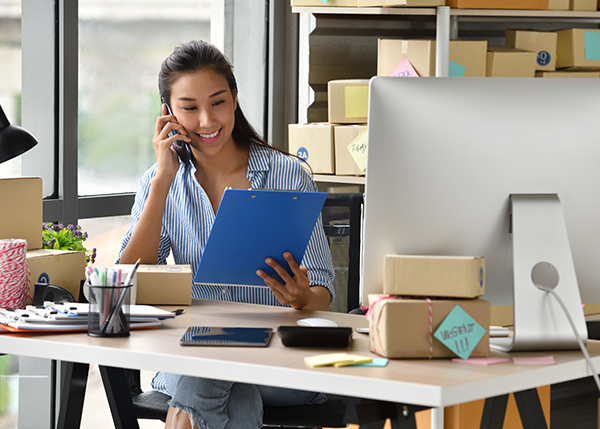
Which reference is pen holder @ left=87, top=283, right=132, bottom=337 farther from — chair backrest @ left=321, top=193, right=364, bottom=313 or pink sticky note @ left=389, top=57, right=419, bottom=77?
pink sticky note @ left=389, top=57, right=419, bottom=77

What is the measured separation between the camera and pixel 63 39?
7.45 feet

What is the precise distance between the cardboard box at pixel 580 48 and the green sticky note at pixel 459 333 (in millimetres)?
1877

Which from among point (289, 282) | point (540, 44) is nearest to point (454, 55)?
point (540, 44)

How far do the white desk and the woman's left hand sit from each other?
10.5 inches

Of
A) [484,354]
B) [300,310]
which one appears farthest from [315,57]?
[484,354]

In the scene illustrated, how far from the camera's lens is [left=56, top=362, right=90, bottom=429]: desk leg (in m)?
1.39

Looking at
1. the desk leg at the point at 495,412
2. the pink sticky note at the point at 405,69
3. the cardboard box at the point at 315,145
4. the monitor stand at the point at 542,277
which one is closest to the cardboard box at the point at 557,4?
the pink sticky note at the point at 405,69

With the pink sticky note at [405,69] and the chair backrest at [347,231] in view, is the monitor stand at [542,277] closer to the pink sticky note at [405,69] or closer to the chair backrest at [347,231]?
the chair backrest at [347,231]

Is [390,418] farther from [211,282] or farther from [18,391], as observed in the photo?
[18,391]

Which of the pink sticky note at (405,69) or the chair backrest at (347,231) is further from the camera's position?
the pink sticky note at (405,69)

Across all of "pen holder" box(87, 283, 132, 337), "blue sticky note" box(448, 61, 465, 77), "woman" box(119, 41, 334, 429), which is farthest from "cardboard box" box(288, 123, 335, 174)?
"pen holder" box(87, 283, 132, 337)

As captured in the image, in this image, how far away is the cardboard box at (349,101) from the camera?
2.70m

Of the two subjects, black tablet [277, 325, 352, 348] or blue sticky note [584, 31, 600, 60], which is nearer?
black tablet [277, 325, 352, 348]

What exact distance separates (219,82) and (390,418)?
1.13m
